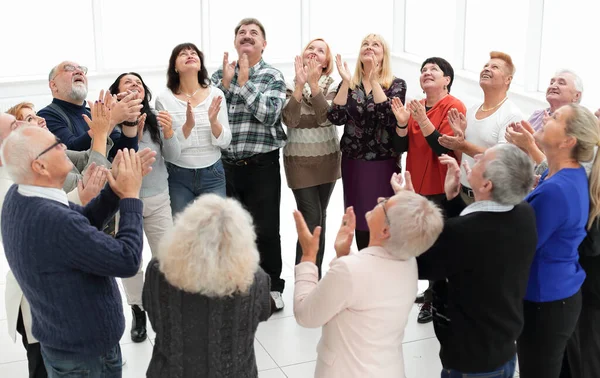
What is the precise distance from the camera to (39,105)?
27.8 ft

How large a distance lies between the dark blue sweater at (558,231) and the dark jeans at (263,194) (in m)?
1.92

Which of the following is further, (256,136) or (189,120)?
(256,136)

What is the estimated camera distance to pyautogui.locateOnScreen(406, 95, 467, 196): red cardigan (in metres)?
4.29

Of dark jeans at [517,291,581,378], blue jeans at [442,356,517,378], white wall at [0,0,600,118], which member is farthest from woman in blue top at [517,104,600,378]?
white wall at [0,0,600,118]

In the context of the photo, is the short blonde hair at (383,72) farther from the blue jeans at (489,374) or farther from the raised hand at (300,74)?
the blue jeans at (489,374)

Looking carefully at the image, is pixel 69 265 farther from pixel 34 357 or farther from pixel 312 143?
pixel 312 143

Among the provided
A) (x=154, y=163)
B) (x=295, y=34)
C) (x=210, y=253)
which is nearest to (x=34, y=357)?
(x=154, y=163)

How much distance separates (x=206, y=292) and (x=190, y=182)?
6.48ft

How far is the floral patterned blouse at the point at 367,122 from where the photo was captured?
14.4 ft

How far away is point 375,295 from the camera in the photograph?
100 inches

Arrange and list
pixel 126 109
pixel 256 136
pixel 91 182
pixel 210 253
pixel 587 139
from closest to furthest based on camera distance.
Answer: pixel 210 253 → pixel 587 139 → pixel 91 182 → pixel 126 109 → pixel 256 136

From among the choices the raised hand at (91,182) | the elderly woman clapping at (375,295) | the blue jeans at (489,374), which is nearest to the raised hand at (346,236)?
the elderly woman clapping at (375,295)

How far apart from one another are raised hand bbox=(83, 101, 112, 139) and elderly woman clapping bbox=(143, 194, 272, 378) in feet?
4.16

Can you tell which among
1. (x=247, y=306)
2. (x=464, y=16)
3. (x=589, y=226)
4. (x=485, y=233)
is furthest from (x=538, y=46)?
(x=247, y=306)
